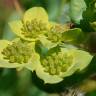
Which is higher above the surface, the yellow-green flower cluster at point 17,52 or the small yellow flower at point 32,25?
the small yellow flower at point 32,25

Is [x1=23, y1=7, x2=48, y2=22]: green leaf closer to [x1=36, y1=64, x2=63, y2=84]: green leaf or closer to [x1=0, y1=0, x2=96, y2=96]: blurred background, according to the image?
[x1=0, y1=0, x2=96, y2=96]: blurred background

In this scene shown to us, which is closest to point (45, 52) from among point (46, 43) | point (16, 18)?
point (46, 43)

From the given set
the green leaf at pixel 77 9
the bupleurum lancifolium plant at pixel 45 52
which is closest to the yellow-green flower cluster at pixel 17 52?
the bupleurum lancifolium plant at pixel 45 52

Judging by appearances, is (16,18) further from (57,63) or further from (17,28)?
(57,63)

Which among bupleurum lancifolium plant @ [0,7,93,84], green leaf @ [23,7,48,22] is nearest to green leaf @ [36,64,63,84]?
bupleurum lancifolium plant @ [0,7,93,84]

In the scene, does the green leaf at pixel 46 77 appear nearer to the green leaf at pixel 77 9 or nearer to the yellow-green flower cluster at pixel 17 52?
the yellow-green flower cluster at pixel 17 52

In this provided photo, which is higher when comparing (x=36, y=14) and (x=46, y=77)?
(x=36, y=14)
